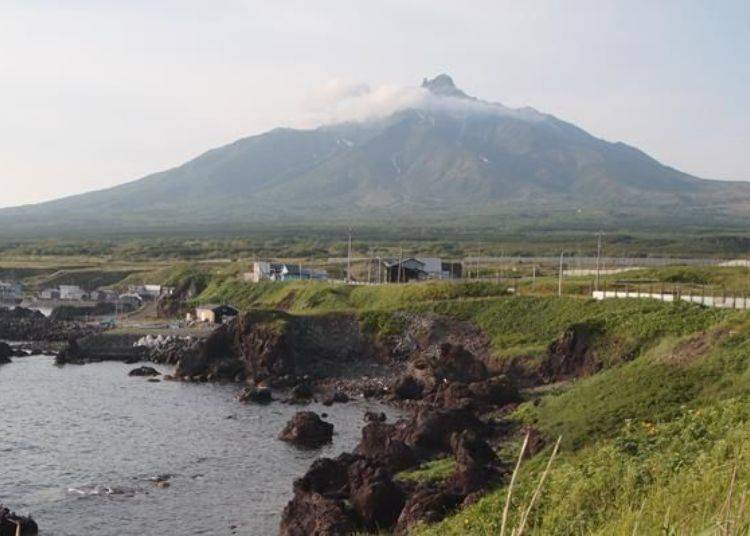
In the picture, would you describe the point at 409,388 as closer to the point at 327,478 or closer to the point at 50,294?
the point at 327,478

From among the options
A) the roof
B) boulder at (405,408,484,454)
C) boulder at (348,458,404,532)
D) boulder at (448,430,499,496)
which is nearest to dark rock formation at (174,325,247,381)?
the roof

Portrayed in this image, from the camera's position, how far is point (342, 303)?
69.9m

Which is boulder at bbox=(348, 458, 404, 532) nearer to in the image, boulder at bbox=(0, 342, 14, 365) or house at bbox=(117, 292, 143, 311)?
boulder at bbox=(0, 342, 14, 365)

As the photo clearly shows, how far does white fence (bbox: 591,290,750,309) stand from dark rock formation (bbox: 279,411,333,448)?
2096 centimetres

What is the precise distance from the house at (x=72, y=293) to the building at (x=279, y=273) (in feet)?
70.9

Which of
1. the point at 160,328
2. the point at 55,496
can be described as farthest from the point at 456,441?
the point at 160,328

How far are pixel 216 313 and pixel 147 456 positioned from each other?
43267mm

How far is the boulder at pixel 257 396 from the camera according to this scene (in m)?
47.5

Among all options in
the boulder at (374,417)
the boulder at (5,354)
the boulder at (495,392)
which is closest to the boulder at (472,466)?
the boulder at (495,392)

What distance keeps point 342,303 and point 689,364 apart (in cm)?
3927

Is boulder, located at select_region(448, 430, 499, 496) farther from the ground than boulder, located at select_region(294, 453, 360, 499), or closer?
farther from the ground

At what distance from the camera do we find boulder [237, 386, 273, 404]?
156 ft

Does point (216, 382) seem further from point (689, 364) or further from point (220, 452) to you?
point (689, 364)

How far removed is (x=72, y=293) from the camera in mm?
107438
